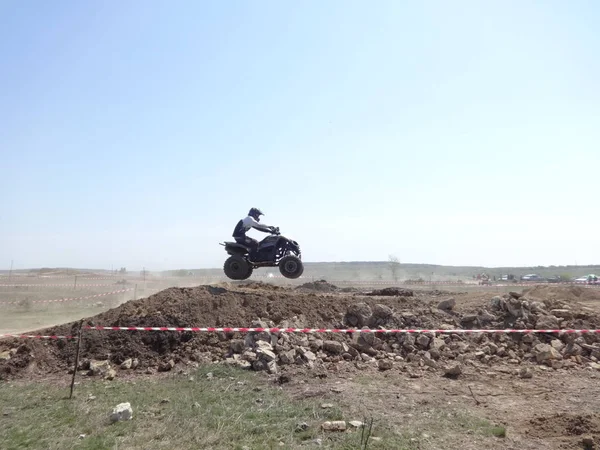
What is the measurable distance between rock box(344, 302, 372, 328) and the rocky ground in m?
0.02

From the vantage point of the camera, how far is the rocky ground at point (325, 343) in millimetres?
8516

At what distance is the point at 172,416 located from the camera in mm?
6180

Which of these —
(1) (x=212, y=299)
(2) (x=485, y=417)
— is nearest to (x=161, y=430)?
(2) (x=485, y=417)

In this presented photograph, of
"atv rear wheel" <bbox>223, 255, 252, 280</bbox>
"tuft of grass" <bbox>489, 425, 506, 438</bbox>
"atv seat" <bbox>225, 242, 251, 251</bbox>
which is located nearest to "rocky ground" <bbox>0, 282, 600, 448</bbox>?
"atv rear wheel" <bbox>223, 255, 252, 280</bbox>

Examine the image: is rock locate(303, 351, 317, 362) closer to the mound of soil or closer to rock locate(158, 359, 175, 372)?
the mound of soil

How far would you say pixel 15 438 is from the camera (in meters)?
5.56

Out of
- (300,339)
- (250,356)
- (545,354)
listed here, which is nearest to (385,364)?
(300,339)

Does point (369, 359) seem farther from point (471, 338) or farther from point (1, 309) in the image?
point (1, 309)

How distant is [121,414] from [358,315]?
19.3 ft

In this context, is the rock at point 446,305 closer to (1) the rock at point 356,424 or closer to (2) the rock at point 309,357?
(2) the rock at point 309,357

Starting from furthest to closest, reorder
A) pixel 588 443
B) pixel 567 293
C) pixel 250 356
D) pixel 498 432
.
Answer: pixel 567 293 < pixel 250 356 < pixel 498 432 < pixel 588 443

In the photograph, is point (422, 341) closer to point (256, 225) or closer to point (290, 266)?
point (290, 266)

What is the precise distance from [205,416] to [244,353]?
266cm

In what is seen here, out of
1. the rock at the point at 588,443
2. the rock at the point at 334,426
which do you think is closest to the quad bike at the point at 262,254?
the rock at the point at 334,426
